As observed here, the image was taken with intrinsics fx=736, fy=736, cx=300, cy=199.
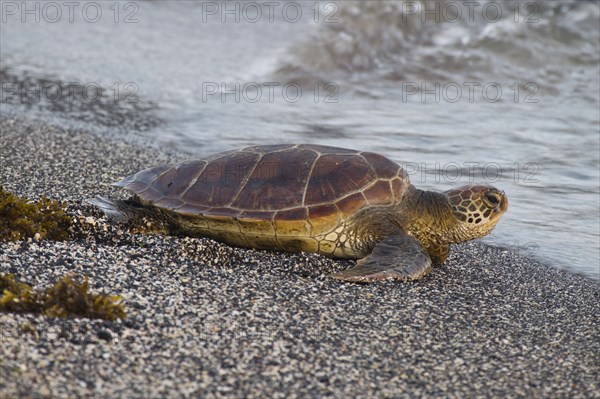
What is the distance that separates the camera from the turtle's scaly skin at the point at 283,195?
4.76 m

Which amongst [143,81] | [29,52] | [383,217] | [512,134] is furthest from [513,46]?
[383,217]

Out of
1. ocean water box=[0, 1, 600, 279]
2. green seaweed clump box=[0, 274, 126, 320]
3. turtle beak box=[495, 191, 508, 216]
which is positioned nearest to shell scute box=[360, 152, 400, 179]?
turtle beak box=[495, 191, 508, 216]

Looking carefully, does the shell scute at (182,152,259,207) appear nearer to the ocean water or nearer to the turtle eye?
the turtle eye

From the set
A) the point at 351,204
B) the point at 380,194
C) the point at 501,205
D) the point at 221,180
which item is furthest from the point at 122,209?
the point at 501,205

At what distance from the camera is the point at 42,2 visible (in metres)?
15.9

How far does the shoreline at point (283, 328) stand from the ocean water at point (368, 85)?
1.37 meters

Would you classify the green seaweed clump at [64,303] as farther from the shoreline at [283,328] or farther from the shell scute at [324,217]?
the shell scute at [324,217]

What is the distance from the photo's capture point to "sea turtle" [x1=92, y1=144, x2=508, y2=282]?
188 inches

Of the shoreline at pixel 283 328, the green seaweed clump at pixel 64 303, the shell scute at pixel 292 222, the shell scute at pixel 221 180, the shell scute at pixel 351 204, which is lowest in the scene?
the shoreline at pixel 283 328

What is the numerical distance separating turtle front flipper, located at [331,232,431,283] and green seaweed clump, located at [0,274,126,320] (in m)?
1.49

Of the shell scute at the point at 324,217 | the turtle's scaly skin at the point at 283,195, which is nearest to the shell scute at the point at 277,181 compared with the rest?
the turtle's scaly skin at the point at 283,195

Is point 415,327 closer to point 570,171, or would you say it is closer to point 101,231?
point 101,231

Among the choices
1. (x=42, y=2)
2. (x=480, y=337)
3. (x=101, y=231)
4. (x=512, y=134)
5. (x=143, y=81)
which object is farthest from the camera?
(x=42, y=2)

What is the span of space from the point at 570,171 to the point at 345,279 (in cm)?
421
